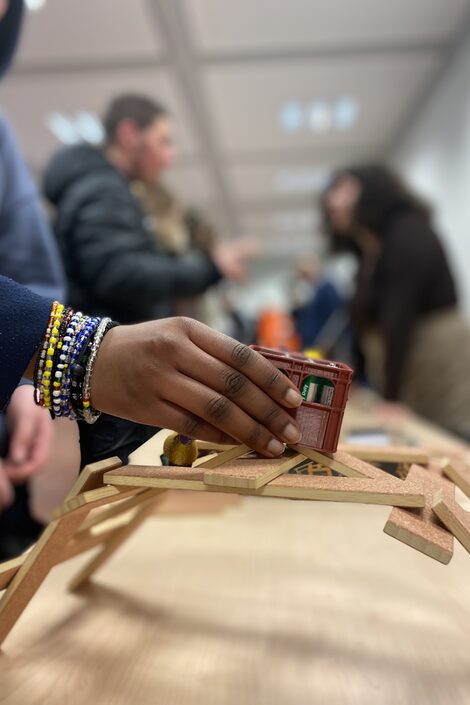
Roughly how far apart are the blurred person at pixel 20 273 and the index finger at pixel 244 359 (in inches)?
10.4

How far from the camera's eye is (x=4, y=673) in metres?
0.36

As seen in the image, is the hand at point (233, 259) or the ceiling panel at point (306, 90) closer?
the hand at point (233, 259)

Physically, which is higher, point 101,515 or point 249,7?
point 249,7

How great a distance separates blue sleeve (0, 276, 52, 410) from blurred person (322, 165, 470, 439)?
1.20 meters

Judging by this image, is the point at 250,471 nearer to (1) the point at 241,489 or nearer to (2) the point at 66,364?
(1) the point at 241,489

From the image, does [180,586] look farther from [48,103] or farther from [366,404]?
[48,103]

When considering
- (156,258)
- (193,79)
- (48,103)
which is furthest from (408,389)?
(48,103)

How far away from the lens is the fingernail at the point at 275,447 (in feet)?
1.14

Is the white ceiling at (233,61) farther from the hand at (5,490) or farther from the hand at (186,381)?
the hand at (186,381)

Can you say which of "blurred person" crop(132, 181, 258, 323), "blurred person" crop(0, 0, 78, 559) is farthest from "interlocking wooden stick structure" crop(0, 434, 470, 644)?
"blurred person" crop(132, 181, 258, 323)

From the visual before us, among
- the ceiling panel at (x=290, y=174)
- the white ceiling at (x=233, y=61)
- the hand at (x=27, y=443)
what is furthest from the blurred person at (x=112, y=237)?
the ceiling panel at (x=290, y=174)

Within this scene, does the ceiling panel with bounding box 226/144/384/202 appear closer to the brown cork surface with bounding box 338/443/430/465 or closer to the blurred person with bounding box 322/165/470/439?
the blurred person with bounding box 322/165/470/439

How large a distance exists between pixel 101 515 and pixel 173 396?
0.19 m

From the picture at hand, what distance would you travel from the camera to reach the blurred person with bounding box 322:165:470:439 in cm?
142
